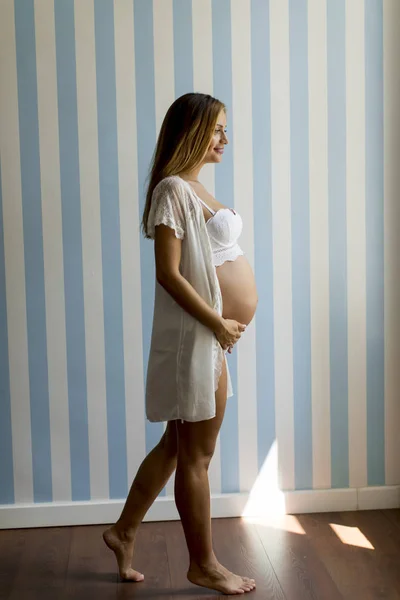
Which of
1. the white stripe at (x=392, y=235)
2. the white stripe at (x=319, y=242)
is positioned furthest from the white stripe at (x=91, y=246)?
the white stripe at (x=392, y=235)

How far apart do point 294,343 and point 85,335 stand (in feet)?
2.40

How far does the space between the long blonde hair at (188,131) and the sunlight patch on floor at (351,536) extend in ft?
4.21

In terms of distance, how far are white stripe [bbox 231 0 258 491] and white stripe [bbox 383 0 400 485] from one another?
0.48m

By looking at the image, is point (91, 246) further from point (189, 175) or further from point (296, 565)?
point (296, 565)

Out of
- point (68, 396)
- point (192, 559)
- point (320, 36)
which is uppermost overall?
point (320, 36)

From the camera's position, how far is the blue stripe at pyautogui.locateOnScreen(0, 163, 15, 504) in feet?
8.57

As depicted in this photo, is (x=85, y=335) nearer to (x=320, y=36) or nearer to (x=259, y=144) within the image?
(x=259, y=144)

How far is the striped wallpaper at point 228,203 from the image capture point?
8.52 feet

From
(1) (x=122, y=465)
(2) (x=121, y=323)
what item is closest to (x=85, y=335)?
(2) (x=121, y=323)

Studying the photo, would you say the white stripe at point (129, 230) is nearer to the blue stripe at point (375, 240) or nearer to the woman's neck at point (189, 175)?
the woman's neck at point (189, 175)

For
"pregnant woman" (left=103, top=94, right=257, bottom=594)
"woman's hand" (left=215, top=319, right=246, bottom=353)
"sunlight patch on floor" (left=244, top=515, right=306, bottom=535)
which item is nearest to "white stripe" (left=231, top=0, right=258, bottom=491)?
Result: "sunlight patch on floor" (left=244, top=515, right=306, bottom=535)

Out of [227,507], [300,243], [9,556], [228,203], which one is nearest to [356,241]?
[300,243]

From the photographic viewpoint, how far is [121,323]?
8.75 ft

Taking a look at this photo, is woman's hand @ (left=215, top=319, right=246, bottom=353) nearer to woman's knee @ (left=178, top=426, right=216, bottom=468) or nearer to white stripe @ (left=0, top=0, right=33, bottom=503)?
woman's knee @ (left=178, top=426, right=216, bottom=468)
